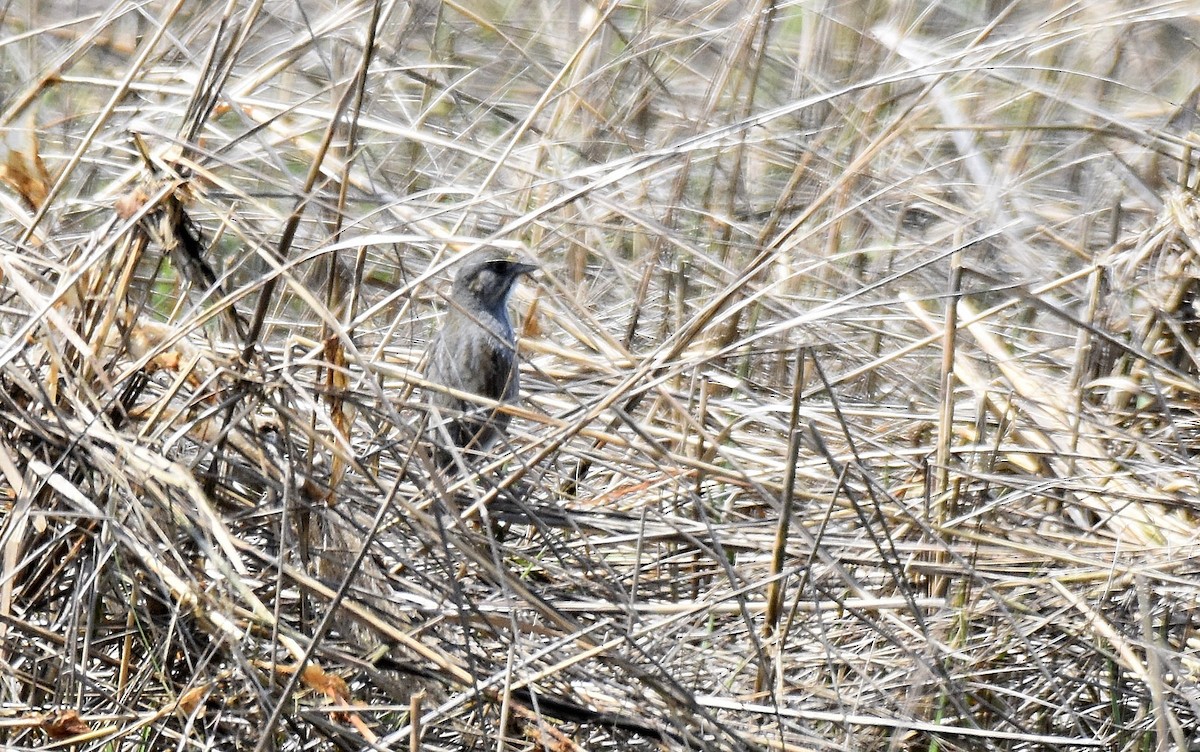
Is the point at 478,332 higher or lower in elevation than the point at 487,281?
lower

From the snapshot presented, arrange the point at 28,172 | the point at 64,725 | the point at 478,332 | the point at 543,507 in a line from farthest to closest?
the point at 478,332 → the point at 543,507 → the point at 28,172 → the point at 64,725

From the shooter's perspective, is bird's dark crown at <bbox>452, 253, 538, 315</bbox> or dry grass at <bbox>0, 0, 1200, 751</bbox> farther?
bird's dark crown at <bbox>452, 253, 538, 315</bbox>

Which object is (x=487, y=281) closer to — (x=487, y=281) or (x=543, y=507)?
(x=487, y=281)

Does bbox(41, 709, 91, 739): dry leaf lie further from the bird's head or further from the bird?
the bird's head

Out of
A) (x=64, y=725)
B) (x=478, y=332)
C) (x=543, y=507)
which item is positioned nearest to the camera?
(x=64, y=725)

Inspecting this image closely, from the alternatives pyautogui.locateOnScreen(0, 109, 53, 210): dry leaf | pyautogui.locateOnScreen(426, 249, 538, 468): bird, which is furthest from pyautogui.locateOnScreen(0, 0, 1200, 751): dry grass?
pyautogui.locateOnScreen(426, 249, 538, 468): bird

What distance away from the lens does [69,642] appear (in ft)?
8.70

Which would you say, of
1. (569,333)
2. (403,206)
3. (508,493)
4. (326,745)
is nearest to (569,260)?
(569,333)

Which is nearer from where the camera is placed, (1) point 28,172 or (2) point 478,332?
(1) point 28,172

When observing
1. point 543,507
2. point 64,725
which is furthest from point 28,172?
point 543,507

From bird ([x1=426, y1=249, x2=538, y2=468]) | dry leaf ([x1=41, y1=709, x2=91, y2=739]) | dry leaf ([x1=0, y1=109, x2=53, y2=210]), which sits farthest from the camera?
bird ([x1=426, y1=249, x2=538, y2=468])

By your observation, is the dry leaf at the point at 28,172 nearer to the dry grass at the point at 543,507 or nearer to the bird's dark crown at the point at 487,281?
the dry grass at the point at 543,507

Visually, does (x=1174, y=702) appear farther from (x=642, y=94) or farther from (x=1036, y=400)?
(x=642, y=94)

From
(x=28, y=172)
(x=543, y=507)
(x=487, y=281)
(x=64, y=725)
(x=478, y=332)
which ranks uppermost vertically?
(x=28, y=172)
